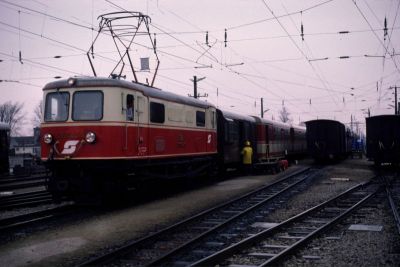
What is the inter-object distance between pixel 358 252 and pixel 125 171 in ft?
22.3

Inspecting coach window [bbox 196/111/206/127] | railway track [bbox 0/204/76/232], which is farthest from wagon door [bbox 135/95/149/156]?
coach window [bbox 196/111/206/127]

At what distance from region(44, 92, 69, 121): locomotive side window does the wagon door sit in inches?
79.1

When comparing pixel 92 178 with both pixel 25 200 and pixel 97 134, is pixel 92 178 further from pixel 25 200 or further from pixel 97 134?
pixel 25 200

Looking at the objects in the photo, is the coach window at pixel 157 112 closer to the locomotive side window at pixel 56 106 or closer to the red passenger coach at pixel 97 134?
the red passenger coach at pixel 97 134

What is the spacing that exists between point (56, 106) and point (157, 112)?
3124mm

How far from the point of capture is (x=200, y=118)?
17.9 m

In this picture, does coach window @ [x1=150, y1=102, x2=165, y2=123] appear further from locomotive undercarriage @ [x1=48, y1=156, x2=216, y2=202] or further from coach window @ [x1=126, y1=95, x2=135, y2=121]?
locomotive undercarriage @ [x1=48, y1=156, x2=216, y2=202]

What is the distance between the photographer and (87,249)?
26.5 ft

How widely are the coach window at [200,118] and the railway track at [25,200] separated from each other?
248 inches

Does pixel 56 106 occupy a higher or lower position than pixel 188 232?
higher

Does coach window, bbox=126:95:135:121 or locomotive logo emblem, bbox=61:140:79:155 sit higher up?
coach window, bbox=126:95:135:121

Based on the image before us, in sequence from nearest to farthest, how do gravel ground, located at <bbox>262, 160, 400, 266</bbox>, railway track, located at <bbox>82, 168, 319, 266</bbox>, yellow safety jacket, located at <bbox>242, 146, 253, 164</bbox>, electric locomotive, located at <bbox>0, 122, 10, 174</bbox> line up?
1. gravel ground, located at <bbox>262, 160, 400, 266</bbox>
2. railway track, located at <bbox>82, 168, 319, 266</bbox>
3. yellow safety jacket, located at <bbox>242, 146, 253, 164</bbox>
4. electric locomotive, located at <bbox>0, 122, 10, 174</bbox>

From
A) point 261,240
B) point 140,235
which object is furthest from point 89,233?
point 261,240

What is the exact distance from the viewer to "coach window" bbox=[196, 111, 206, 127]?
17484 millimetres
